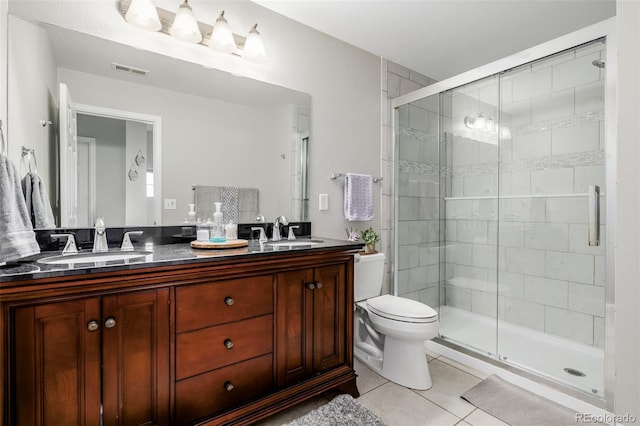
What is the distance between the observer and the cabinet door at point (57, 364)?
100 centimetres

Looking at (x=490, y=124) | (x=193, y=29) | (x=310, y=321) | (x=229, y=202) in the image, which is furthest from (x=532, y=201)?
(x=193, y=29)

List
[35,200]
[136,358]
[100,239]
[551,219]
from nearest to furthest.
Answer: [136,358] < [35,200] < [100,239] < [551,219]

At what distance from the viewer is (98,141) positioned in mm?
1629

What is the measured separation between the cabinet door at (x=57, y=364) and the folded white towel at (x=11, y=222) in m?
0.21

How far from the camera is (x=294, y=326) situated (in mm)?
1597

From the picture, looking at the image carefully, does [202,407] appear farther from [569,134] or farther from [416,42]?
[569,134]

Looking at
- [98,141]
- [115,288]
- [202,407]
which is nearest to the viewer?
[115,288]

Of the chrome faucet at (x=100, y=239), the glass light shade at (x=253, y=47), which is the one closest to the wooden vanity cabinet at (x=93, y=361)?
the chrome faucet at (x=100, y=239)

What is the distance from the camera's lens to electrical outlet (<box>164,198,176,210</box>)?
179 cm

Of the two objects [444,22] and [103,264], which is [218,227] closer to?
[103,264]

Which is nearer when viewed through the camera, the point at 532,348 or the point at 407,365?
the point at 407,365

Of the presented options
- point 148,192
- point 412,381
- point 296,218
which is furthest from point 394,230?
point 148,192

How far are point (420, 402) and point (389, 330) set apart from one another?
403 mm

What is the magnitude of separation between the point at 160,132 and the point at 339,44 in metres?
1.48
